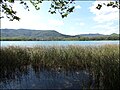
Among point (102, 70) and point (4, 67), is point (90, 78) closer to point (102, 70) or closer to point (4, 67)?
point (102, 70)

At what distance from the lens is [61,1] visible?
27.2 feet

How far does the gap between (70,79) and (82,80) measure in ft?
1.81

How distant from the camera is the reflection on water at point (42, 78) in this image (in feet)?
24.4

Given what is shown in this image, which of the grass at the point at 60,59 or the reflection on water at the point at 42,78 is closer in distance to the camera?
the reflection on water at the point at 42,78

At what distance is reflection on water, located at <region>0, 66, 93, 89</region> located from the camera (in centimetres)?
745

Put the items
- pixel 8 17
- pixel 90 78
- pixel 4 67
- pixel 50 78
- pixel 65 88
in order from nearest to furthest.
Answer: pixel 65 88, pixel 90 78, pixel 50 78, pixel 4 67, pixel 8 17

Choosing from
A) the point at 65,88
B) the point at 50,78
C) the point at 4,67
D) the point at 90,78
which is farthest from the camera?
the point at 4,67

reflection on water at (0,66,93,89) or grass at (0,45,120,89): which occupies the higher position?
grass at (0,45,120,89)

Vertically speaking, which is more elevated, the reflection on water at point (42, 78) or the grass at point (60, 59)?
the grass at point (60, 59)

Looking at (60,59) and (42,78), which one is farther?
(60,59)

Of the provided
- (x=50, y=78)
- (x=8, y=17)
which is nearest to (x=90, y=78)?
(x=50, y=78)

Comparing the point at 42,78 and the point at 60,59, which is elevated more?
the point at 60,59

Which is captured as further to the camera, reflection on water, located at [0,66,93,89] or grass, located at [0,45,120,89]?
grass, located at [0,45,120,89]

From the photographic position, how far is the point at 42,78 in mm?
8484
